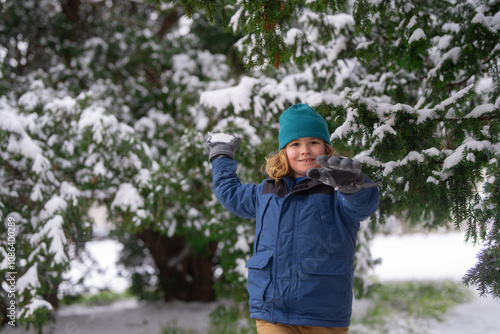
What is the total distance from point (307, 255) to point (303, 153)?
0.47 m

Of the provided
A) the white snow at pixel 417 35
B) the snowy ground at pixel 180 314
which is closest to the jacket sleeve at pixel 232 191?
the white snow at pixel 417 35

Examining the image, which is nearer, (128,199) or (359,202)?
(359,202)

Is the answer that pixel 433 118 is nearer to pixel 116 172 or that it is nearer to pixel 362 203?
pixel 362 203

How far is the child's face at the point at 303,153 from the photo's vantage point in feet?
6.31

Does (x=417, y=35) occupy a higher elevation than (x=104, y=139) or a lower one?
higher

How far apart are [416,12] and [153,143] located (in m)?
3.56

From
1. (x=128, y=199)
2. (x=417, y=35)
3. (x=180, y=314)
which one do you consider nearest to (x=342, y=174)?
(x=417, y=35)

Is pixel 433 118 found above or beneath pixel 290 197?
above

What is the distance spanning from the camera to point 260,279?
1788 mm

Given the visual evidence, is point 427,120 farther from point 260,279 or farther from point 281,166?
point 260,279

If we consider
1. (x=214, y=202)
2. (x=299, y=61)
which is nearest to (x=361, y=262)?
(x=214, y=202)

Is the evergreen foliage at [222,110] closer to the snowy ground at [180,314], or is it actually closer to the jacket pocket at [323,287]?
the jacket pocket at [323,287]

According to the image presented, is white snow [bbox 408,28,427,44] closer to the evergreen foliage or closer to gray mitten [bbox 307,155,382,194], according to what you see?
the evergreen foliage

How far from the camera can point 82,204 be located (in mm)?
3582
